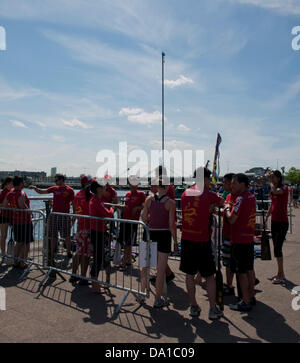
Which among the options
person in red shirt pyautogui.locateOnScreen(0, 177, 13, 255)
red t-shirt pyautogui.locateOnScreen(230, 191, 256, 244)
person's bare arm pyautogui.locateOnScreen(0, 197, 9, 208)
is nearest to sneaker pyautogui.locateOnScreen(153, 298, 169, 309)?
red t-shirt pyautogui.locateOnScreen(230, 191, 256, 244)

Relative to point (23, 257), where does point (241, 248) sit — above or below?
above

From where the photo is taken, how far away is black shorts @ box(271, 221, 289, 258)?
19.3 feet

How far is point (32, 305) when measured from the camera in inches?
183

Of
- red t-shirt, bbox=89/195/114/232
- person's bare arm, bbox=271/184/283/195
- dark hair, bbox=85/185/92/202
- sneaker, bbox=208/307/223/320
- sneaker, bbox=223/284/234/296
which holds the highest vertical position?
person's bare arm, bbox=271/184/283/195

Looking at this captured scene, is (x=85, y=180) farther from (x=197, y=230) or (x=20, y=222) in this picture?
(x=197, y=230)

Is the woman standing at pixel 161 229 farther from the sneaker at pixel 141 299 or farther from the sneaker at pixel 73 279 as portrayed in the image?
the sneaker at pixel 73 279

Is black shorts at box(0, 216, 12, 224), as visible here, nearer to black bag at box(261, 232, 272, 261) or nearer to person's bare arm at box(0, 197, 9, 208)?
person's bare arm at box(0, 197, 9, 208)

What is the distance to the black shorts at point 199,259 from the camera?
169 inches

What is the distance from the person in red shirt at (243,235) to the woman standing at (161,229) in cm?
90

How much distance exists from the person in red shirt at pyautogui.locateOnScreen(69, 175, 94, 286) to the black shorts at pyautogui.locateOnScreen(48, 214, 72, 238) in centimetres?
61
